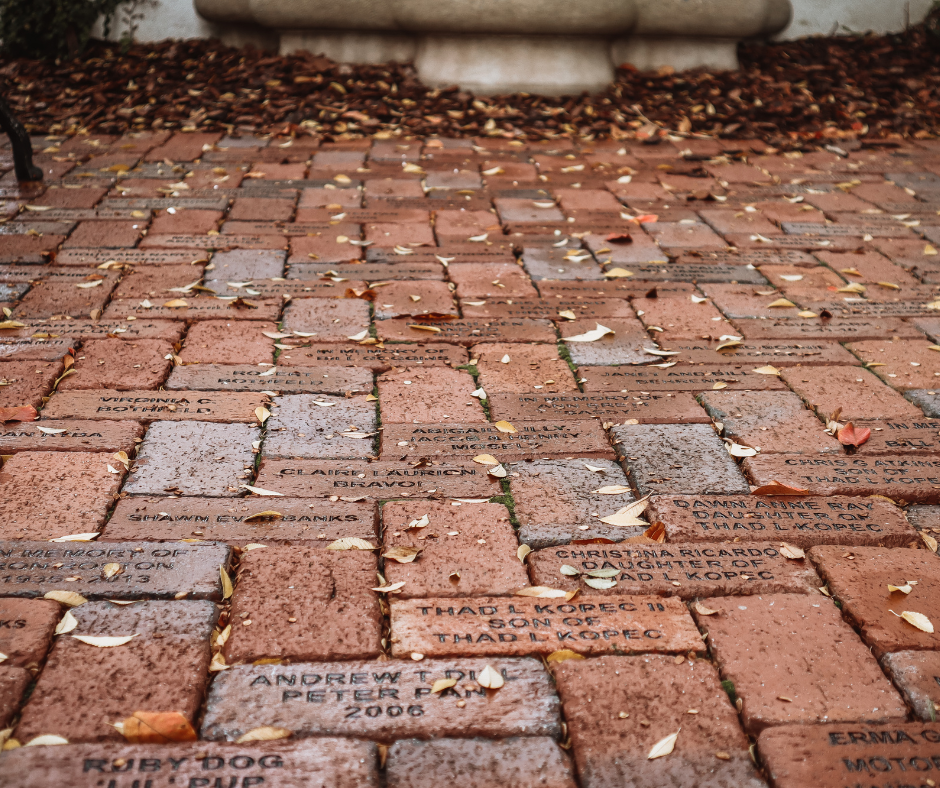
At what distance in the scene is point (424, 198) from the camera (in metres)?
4.43

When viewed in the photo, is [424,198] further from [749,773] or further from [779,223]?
[749,773]

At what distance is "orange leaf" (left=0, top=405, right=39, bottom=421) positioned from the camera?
2393 millimetres

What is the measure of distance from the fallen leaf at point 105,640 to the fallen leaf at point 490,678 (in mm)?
646

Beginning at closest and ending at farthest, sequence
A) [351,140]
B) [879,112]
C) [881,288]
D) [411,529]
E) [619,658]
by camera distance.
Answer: [619,658] → [411,529] → [881,288] → [351,140] → [879,112]

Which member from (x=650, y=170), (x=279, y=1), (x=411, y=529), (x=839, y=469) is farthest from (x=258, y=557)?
(x=279, y=1)

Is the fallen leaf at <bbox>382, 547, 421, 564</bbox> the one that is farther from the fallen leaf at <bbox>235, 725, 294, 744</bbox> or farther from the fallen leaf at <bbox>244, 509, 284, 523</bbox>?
the fallen leaf at <bbox>235, 725, 294, 744</bbox>

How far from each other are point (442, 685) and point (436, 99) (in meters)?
5.02

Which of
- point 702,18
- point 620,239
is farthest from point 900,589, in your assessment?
point 702,18

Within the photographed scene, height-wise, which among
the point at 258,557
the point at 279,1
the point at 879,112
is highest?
the point at 279,1

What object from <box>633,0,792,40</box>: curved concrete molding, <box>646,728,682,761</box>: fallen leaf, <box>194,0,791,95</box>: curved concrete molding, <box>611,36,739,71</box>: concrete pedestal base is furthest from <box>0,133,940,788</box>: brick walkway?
<box>611,36,739,71</box>: concrete pedestal base

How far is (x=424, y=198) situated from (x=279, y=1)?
2.55 meters

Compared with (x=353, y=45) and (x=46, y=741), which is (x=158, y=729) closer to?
(x=46, y=741)

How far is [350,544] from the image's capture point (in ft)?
6.43

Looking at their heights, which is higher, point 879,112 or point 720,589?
point 879,112
